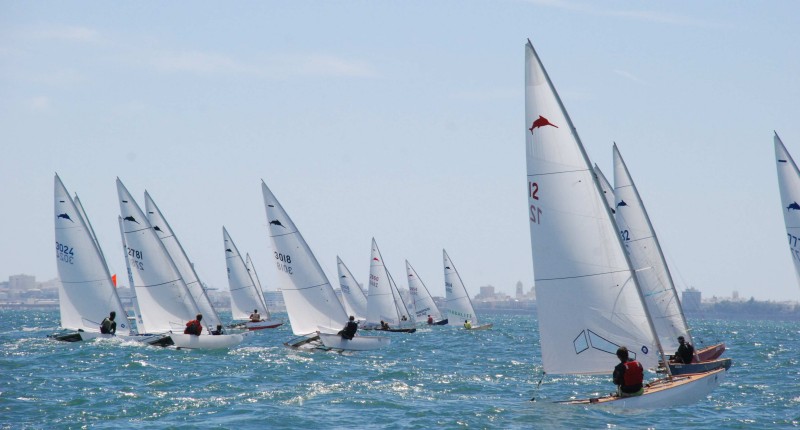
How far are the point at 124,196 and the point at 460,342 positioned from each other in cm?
1971

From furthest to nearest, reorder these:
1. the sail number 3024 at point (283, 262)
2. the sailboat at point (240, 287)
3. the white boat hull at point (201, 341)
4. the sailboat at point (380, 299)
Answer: the sailboat at point (240, 287)
the sailboat at point (380, 299)
the sail number 3024 at point (283, 262)
the white boat hull at point (201, 341)

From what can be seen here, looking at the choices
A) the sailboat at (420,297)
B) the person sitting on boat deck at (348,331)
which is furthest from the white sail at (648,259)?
the sailboat at (420,297)

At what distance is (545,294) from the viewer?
21.3 metres

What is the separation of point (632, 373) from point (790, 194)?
18.6 m

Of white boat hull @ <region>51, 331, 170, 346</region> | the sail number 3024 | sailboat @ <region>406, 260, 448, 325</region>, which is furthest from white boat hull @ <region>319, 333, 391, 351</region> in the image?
sailboat @ <region>406, 260, 448, 325</region>

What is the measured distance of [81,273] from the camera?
1615 inches

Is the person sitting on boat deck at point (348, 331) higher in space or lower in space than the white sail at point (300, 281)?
lower

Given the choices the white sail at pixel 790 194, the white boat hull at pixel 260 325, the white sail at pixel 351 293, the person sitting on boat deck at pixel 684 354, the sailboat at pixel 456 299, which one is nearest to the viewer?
the person sitting on boat deck at pixel 684 354

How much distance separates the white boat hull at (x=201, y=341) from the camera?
37.4 metres

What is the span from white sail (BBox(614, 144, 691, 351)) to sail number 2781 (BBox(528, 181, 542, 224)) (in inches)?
444

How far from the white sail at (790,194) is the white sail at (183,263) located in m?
22.3

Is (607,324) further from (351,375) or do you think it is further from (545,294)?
(351,375)

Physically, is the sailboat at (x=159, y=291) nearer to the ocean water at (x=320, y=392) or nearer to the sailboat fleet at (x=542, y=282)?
the sailboat fleet at (x=542, y=282)

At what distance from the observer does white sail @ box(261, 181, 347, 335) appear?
1563 inches
